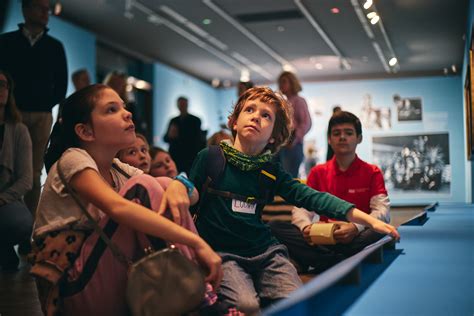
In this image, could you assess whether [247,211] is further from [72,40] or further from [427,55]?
[427,55]

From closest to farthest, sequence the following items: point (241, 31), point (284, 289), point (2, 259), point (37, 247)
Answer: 1. point (37, 247)
2. point (284, 289)
3. point (2, 259)
4. point (241, 31)

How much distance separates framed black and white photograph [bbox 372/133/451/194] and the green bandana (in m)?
13.1

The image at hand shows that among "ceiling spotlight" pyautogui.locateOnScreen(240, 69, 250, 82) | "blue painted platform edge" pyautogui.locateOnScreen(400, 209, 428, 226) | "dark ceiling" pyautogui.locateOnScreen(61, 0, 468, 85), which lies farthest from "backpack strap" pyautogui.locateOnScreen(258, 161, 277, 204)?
"ceiling spotlight" pyautogui.locateOnScreen(240, 69, 250, 82)

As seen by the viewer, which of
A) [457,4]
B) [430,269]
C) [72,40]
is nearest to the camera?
[430,269]

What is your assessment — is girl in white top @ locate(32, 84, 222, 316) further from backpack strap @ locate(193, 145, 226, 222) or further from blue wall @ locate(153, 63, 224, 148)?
blue wall @ locate(153, 63, 224, 148)

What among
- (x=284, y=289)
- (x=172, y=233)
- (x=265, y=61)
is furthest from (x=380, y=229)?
(x=265, y=61)

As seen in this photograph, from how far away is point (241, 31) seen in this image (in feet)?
39.7

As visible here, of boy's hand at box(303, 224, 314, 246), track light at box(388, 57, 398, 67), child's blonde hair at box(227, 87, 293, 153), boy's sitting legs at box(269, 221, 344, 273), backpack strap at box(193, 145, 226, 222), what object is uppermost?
track light at box(388, 57, 398, 67)

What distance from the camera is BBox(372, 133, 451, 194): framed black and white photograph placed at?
15.3 m

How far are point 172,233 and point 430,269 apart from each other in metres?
1.34

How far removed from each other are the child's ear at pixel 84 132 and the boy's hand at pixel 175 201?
406 mm

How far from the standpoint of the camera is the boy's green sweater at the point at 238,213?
8.25ft

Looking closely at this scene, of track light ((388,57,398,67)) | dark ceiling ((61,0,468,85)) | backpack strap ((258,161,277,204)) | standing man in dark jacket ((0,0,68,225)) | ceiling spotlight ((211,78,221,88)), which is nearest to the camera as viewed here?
backpack strap ((258,161,277,204))

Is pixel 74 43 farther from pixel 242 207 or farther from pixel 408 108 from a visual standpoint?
pixel 242 207
